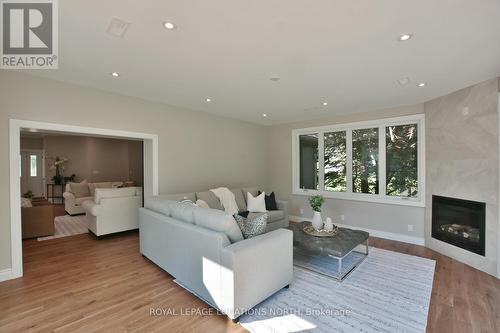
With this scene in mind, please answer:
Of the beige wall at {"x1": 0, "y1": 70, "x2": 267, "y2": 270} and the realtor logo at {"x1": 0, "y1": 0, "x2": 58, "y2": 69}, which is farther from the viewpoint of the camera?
the beige wall at {"x1": 0, "y1": 70, "x2": 267, "y2": 270}

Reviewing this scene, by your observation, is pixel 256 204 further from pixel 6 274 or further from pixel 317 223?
pixel 6 274

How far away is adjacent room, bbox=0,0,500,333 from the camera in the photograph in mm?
1986

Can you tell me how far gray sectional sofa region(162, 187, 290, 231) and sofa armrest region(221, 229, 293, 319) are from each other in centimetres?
191

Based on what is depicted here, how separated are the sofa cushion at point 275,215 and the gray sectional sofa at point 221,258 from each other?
6.13ft

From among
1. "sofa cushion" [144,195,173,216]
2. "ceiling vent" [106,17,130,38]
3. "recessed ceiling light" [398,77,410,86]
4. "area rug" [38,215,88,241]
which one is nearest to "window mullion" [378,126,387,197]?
"recessed ceiling light" [398,77,410,86]

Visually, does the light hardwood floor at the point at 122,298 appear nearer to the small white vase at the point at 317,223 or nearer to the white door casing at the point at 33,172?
the small white vase at the point at 317,223

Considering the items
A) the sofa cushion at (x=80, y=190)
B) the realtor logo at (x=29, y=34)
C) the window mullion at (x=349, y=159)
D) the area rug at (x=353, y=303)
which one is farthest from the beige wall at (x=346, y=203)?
the sofa cushion at (x=80, y=190)

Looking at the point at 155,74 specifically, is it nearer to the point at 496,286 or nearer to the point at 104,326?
the point at 104,326

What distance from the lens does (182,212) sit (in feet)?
9.36

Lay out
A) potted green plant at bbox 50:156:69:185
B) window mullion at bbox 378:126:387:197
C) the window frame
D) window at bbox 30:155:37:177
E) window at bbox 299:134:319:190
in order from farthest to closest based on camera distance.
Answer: window at bbox 30:155:37:177
potted green plant at bbox 50:156:69:185
window at bbox 299:134:319:190
window mullion at bbox 378:126:387:197
the window frame

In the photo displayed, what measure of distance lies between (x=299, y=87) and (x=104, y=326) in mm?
3632

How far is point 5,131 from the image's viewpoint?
282 centimetres

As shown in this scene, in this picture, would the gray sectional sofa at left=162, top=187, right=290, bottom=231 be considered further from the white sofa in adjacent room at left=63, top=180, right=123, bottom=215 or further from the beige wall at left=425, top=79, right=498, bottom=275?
the white sofa in adjacent room at left=63, top=180, right=123, bottom=215

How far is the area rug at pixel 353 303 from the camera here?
2047 mm
